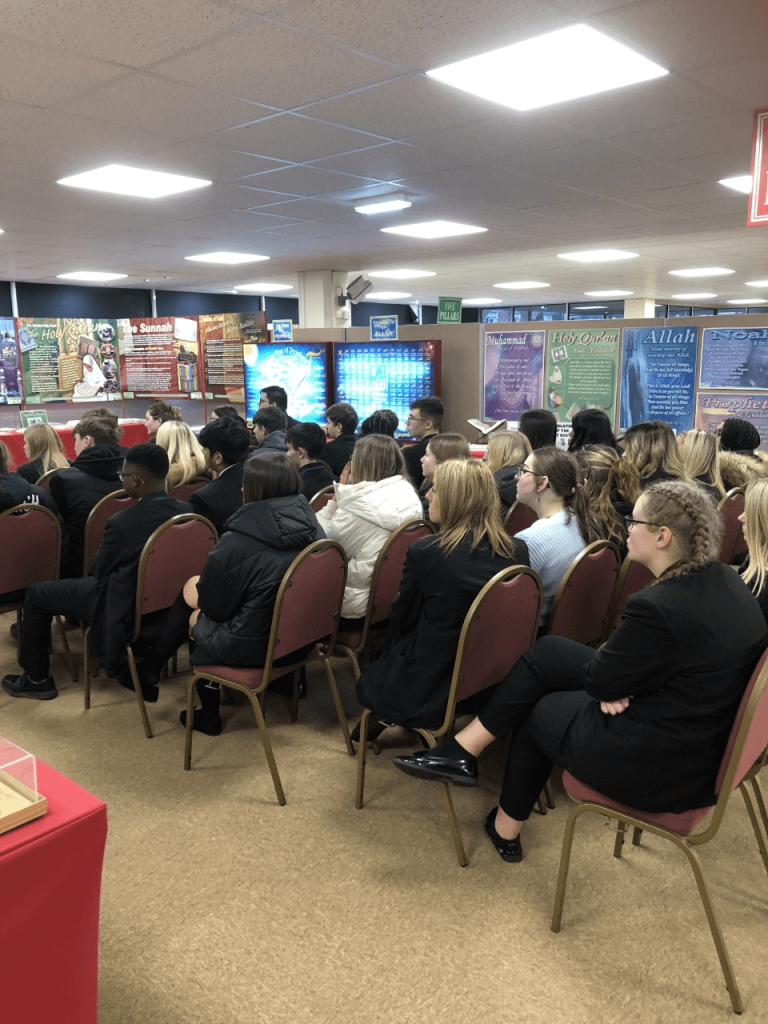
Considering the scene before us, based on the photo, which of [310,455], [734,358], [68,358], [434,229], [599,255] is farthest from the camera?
[68,358]

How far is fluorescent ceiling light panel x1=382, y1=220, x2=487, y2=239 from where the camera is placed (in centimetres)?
620

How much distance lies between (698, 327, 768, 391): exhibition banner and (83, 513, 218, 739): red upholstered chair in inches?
159

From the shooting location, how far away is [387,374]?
713 centimetres

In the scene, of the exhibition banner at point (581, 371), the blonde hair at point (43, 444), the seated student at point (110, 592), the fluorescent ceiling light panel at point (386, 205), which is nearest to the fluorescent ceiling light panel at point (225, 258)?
the fluorescent ceiling light panel at point (386, 205)

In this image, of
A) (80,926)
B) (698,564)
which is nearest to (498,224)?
(698,564)

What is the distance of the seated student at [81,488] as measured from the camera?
12.7 feet

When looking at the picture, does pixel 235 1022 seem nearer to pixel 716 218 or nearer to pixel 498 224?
pixel 498 224

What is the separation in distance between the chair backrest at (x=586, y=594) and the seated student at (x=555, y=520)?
130mm

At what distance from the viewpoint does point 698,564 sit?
182 centimetres

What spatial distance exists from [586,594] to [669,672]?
0.93 m

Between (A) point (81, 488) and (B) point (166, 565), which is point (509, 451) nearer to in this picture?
(B) point (166, 565)

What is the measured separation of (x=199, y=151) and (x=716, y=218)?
4311 millimetres

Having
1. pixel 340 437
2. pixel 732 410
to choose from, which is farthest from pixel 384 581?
pixel 732 410

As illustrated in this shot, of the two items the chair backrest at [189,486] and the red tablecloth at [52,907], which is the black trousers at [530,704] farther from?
the chair backrest at [189,486]
